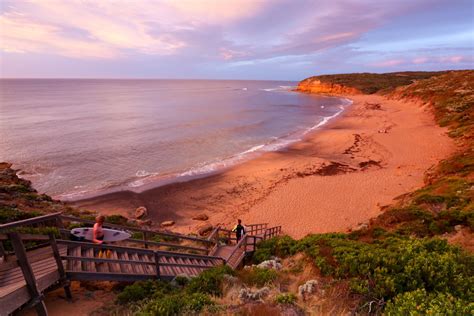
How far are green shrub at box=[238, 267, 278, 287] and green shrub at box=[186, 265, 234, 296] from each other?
67cm

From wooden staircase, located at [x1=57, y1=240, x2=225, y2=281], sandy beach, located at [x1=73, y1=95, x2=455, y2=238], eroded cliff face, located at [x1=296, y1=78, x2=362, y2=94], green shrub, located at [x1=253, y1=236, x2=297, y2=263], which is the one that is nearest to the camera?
wooden staircase, located at [x1=57, y1=240, x2=225, y2=281]

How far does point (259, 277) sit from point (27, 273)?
502cm

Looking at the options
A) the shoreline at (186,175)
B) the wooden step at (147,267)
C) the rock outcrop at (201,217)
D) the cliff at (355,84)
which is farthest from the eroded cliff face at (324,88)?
the wooden step at (147,267)

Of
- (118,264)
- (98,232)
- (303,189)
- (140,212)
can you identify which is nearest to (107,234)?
(98,232)

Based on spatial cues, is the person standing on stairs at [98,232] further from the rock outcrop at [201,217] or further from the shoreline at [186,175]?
the shoreline at [186,175]

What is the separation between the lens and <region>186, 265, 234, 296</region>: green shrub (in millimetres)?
6289

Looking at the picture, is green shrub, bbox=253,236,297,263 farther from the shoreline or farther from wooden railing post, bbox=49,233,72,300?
the shoreline

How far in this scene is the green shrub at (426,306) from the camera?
3908 millimetres

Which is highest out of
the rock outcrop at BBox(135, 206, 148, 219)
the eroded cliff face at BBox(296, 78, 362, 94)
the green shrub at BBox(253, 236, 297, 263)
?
the eroded cliff face at BBox(296, 78, 362, 94)

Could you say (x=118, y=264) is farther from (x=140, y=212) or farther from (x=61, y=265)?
(x=140, y=212)

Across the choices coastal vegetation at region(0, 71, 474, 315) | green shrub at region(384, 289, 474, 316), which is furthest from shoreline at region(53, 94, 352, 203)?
green shrub at region(384, 289, 474, 316)

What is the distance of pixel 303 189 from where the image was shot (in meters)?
21.5

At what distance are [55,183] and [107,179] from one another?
14.0 ft

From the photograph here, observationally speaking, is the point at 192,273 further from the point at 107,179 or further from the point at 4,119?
the point at 4,119
